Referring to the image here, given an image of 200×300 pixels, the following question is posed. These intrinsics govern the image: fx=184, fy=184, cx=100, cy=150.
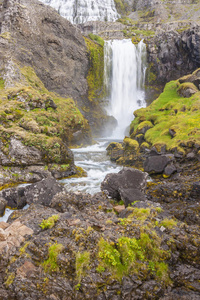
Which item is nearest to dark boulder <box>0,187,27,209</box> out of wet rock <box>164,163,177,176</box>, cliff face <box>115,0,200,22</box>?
wet rock <box>164,163,177,176</box>

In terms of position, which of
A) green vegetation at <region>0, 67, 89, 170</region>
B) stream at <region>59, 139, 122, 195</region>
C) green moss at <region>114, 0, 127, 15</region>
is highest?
green moss at <region>114, 0, 127, 15</region>

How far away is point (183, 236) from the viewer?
14.8ft

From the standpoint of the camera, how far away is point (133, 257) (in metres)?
3.91

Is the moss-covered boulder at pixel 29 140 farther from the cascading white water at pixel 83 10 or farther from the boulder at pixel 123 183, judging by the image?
the cascading white water at pixel 83 10

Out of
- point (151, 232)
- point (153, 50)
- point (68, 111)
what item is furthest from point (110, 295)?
point (153, 50)

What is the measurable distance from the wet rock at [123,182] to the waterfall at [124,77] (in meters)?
24.8

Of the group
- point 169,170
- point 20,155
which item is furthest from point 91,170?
point 169,170

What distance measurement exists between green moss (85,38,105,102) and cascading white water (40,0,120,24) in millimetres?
40344

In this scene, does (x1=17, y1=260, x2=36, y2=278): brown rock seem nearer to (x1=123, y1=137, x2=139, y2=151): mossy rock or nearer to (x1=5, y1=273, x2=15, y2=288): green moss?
(x1=5, y1=273, x2=15, y2=288): green moss

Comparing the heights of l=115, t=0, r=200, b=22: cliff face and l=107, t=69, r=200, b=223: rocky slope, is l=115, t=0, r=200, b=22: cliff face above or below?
above

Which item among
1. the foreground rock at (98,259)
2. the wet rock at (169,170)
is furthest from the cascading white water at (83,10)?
the foreground rock at (98,259)

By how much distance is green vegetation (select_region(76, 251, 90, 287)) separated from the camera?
11.9 feet

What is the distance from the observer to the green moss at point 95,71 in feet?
102

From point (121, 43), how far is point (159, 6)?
52.7m
